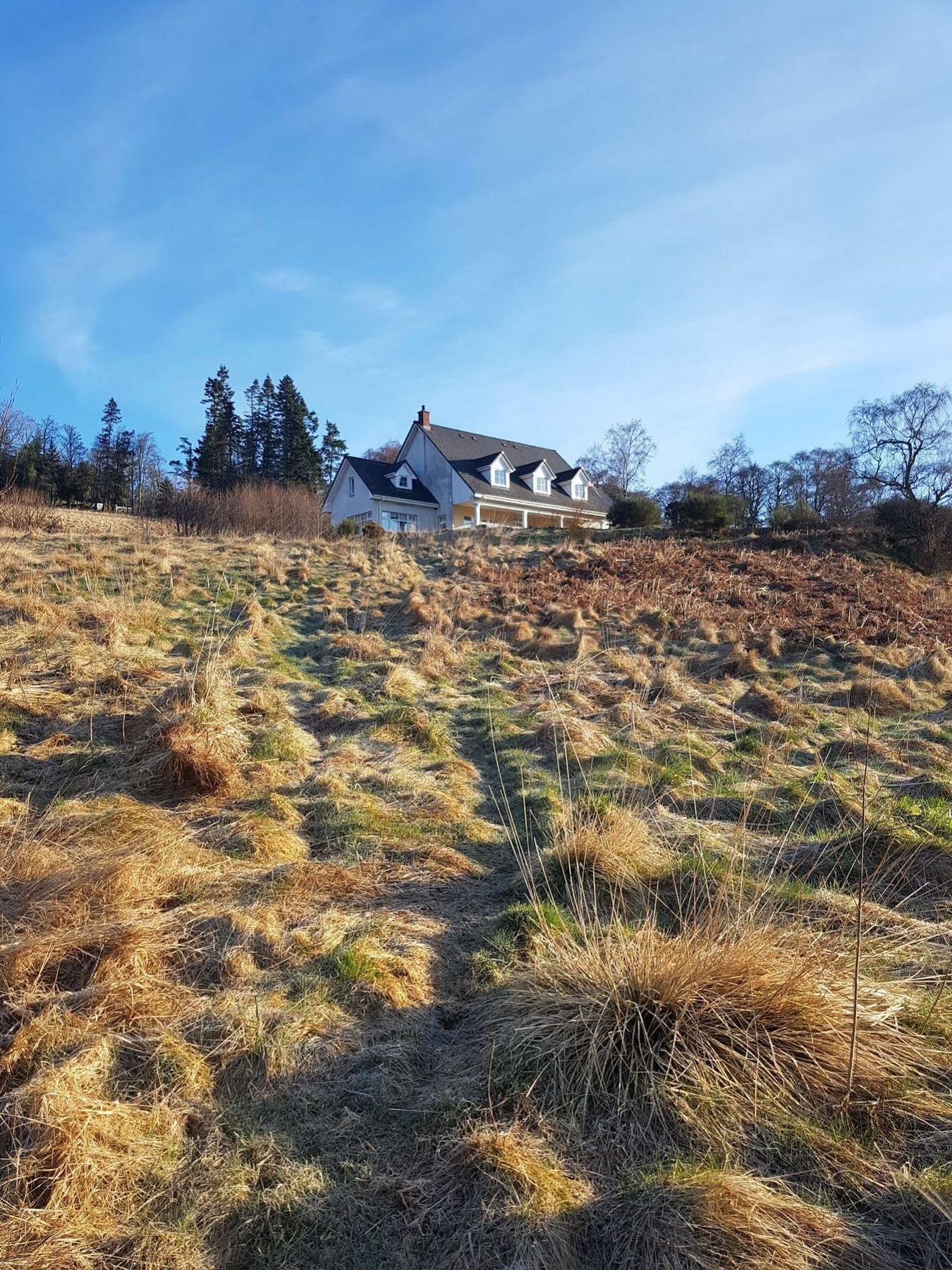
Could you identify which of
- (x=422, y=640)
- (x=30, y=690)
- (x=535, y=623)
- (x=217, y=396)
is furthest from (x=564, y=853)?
(x=217, y=396)

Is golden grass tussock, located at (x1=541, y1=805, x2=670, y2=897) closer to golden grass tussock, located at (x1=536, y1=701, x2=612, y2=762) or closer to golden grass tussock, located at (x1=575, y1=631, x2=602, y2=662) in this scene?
golden grass tussock, located at (x1=536, y1=701, x2=612, y2=762)

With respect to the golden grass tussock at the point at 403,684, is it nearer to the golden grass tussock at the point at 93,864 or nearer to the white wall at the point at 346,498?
the golden grass tussock at the point at 93,864

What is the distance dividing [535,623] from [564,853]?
319 inches

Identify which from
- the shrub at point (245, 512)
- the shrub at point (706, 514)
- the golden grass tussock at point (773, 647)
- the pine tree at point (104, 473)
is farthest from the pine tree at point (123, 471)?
the golden grass tussock at point (773, 647)

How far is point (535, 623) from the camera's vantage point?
1241cm

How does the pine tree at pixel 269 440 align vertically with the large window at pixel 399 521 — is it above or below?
above

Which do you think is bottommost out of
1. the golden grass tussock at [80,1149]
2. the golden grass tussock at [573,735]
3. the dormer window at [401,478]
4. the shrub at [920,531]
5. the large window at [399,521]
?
the golden grass tussock at [80,1149]

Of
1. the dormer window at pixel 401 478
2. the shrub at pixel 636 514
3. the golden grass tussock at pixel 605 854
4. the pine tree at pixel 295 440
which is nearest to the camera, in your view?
the golden grass tussock at pixel 605 854

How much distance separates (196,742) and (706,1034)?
391 centimetres

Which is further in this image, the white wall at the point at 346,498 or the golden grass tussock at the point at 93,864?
the white wall at the point at 346,498

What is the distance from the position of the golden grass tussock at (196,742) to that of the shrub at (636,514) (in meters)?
20.8

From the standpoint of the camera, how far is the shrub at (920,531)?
18000mm

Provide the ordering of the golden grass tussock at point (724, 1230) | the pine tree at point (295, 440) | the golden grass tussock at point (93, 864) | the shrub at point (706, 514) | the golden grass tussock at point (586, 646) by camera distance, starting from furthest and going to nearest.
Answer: the pine tree at point (295, 440), the shrub at point (706, 514), the golden grass tussock at point (586, 646), the golden grass tussock at point (93, 864), the golden grass tussock at point (724, 1230)

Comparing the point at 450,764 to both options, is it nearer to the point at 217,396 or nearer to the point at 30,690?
the point at 30,690
